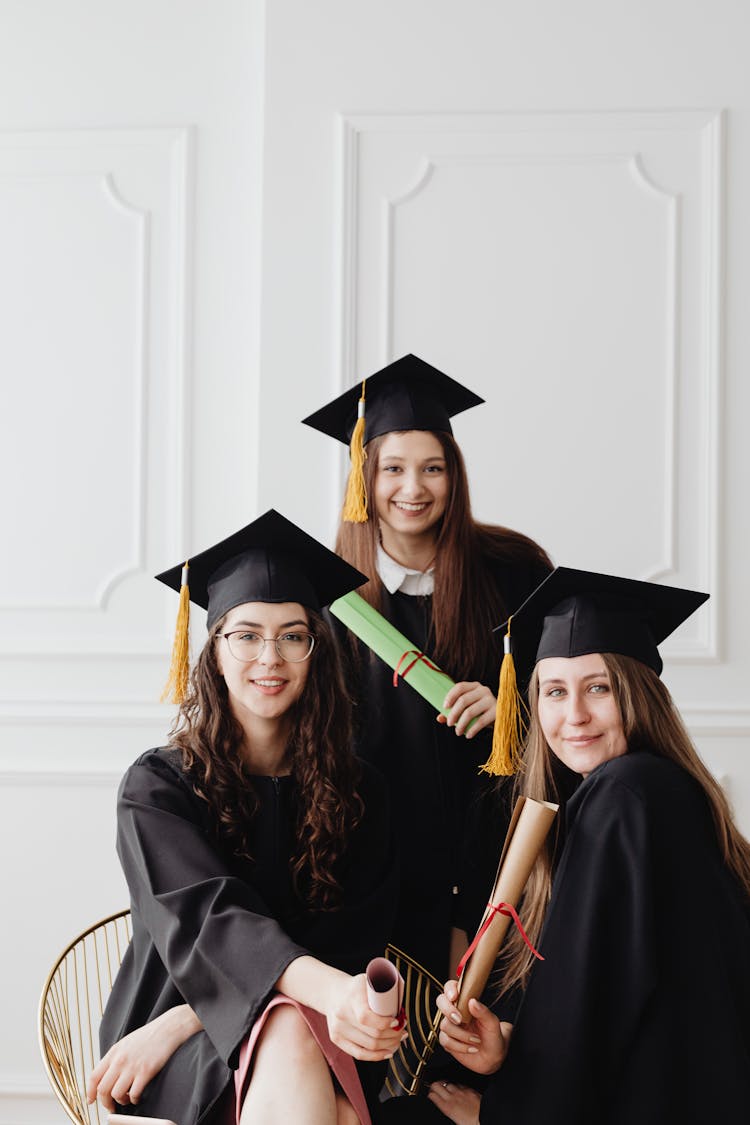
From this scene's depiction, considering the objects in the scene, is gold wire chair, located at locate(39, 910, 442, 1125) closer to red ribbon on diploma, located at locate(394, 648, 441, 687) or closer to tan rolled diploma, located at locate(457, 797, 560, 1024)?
tan rolled diploma, located at locate(457, 797, 560, 1024)

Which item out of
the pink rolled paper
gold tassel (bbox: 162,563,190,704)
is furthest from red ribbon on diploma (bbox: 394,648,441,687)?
the pink rolled paper

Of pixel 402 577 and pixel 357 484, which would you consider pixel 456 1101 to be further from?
pixel 357 484

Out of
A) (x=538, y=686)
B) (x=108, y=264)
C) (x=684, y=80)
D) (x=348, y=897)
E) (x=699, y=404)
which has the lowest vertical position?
(x=348, y=897)

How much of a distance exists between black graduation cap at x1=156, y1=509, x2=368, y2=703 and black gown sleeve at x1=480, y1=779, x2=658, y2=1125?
685 millimetres

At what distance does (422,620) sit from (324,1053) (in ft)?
3.26

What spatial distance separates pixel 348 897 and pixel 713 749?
1.45m

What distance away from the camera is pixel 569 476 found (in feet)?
10.2

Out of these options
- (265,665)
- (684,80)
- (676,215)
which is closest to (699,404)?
(676,215)

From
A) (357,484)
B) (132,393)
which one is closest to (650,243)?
(357,484)

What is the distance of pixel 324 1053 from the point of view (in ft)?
5.24

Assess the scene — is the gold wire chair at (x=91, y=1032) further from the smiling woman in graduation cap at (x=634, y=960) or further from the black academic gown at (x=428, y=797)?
the smiling woman in graduation cap at (x=634, y=960)

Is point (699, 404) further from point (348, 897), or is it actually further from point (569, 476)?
point (348, 897)

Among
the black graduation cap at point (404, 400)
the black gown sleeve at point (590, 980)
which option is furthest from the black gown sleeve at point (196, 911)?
the black graduation cap at point (404, 400)

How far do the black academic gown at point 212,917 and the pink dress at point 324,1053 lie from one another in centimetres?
2
